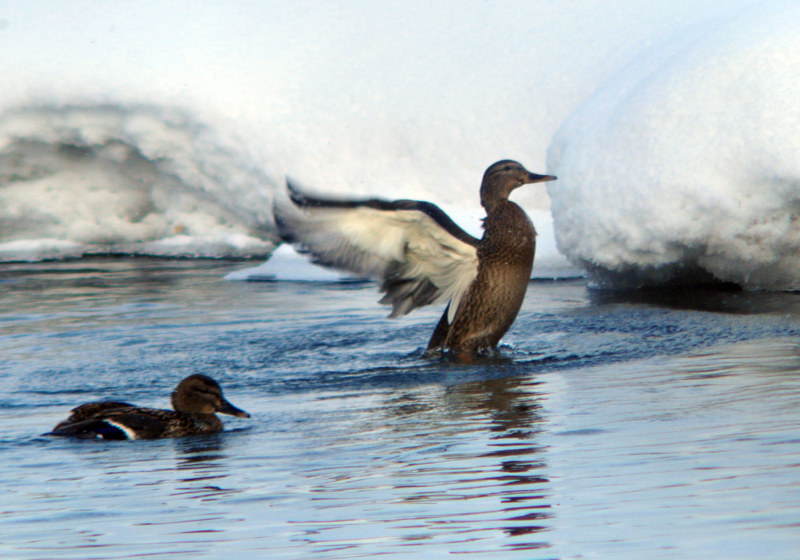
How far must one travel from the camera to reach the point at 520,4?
1099 centimetres

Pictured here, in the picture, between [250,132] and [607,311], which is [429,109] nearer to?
[250,132]

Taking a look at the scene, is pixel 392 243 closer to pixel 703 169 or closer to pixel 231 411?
pixel 231 411

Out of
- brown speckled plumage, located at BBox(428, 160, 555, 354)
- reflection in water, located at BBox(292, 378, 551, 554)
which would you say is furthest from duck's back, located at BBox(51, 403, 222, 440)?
brown speckled plumage, located at BBox(428, 160, 555, 354)

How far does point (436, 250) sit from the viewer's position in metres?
5.26

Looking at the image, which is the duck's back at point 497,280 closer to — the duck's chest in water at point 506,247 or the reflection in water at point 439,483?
the duck's chest in water at point 506,247

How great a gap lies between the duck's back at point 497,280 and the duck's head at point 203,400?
70.4 inches

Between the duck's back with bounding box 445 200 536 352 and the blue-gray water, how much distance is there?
9.6 inches

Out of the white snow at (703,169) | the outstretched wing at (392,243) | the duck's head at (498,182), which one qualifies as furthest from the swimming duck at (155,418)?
the white snow at (703,169)

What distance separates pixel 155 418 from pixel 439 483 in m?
1.60

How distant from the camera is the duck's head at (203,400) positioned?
397 cm

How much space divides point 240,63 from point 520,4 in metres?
2.95

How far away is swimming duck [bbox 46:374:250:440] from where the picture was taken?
12.3 feet

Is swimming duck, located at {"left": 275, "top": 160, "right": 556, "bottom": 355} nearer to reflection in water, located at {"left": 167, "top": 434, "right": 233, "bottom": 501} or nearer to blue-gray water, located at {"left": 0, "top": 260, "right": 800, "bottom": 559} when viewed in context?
blue-gray water, located at {"left": 0, "top": 260, "right": 800, "bottom": 559}

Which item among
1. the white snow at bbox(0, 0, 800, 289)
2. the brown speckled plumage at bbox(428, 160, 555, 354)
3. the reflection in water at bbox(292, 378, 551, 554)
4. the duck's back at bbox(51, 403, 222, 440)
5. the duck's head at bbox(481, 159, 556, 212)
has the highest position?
the white snow at bbox(0, 0, 800, 289)
